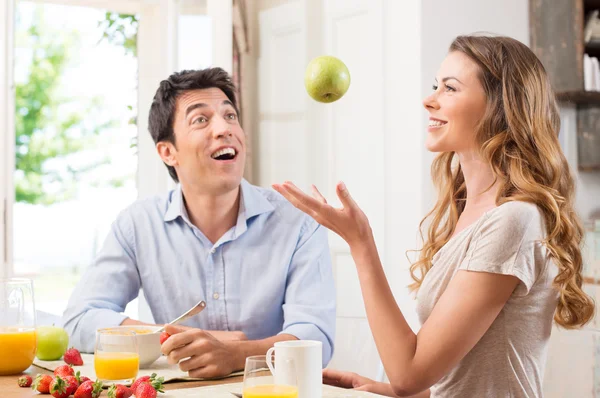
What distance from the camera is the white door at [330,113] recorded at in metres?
3.46

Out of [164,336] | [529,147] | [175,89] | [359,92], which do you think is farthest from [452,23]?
[164,336]

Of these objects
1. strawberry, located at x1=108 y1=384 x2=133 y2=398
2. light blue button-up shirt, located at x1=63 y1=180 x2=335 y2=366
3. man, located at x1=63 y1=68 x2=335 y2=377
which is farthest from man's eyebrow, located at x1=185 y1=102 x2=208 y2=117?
strawberry, located at x1=108 y1=384 x2=133 y2=398

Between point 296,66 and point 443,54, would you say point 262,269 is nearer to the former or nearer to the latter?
point 443,54

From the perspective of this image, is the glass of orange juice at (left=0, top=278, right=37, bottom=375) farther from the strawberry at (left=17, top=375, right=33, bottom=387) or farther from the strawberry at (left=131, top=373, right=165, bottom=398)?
the strawberry at (left=131, top=373, right=165, bottom=398)

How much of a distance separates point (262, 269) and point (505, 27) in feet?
7.16

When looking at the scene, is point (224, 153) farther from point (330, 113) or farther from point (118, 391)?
point (330, 113)

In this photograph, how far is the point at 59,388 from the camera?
123 cm

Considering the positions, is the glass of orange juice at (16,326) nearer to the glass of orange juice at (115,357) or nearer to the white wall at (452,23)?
the glass of orange juice at (115,357)

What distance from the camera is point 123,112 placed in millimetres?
11812

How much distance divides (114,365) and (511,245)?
30.3 inches

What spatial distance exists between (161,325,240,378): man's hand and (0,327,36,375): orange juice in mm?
290

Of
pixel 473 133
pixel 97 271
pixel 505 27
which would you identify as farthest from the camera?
pixel 505 27

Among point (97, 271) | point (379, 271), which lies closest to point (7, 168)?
point (97, 271)

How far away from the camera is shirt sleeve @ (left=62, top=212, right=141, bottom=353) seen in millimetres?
1821
